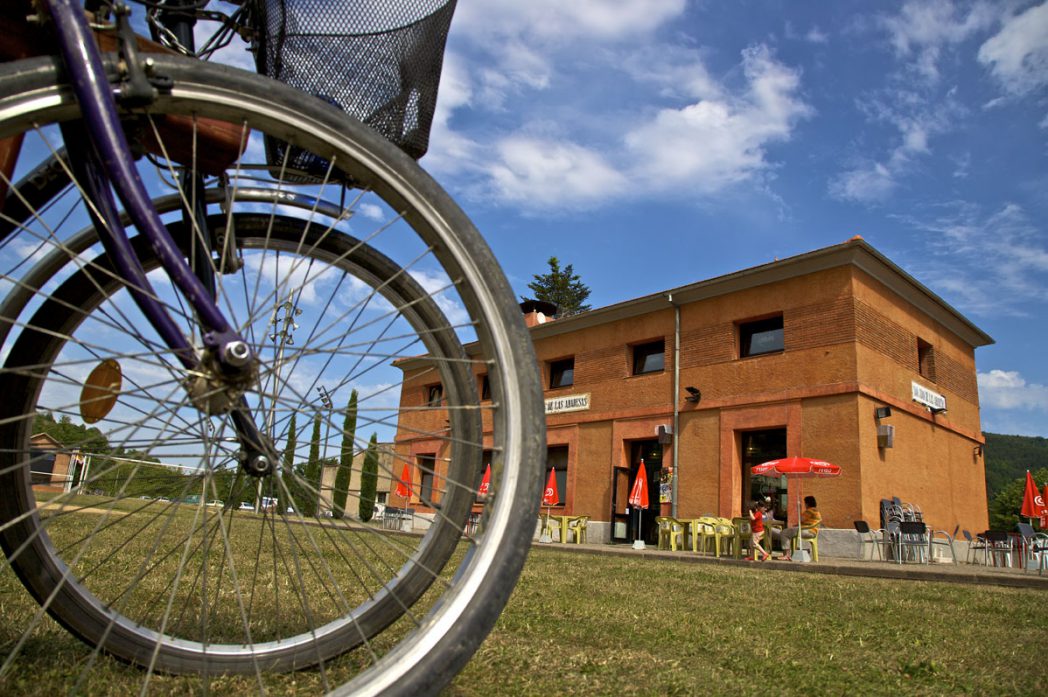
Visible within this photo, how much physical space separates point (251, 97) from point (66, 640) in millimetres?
2011

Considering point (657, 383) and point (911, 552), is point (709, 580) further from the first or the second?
point (657, 383)

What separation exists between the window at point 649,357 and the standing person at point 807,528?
6.77 metres

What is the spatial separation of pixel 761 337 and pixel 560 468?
7585 millimetres

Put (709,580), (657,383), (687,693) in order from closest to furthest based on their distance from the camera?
(687,693), (709,580), (657,383)

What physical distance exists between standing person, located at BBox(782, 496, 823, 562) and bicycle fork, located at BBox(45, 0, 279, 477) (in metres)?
14.9

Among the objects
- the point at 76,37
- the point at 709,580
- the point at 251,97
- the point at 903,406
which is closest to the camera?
the point at 76,37

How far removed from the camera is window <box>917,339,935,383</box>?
2033cm

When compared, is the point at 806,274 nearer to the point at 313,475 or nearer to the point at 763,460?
the point at 763,460

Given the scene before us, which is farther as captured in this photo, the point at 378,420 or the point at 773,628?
the point at 773,628

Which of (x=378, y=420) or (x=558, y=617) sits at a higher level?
(x=378, y=420)

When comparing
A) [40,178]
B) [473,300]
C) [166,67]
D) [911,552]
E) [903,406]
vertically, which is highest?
[903,406]

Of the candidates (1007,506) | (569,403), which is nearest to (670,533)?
(569,403)

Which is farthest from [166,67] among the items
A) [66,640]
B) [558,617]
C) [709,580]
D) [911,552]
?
[911,552]

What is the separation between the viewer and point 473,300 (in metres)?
1.71
